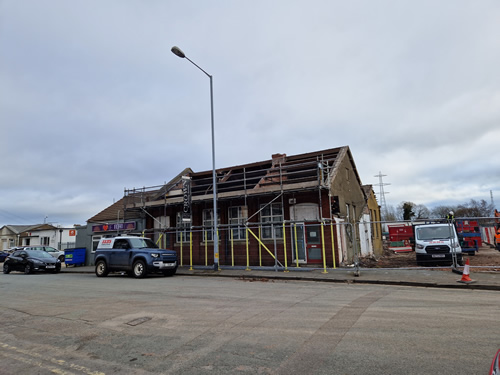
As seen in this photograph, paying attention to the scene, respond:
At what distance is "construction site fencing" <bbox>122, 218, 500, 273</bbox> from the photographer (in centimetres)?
1576

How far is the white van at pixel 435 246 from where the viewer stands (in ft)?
50.8

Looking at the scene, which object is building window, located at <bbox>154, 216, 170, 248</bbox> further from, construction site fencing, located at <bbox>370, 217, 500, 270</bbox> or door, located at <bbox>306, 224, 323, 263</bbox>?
construction site fencing, located at <bbox>370, 217, 500, 270</bbox>

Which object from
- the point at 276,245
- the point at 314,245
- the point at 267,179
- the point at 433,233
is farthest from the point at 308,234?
the point at 433,233

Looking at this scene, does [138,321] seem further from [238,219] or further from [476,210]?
[476,210]

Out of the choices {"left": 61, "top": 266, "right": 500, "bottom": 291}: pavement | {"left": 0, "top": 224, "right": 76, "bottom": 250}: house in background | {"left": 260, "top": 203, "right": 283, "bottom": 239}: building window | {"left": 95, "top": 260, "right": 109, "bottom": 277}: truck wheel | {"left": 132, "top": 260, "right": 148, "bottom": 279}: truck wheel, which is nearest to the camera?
{"left": 61, "top": 266, "right": 500, "bottom": 291}: pavement

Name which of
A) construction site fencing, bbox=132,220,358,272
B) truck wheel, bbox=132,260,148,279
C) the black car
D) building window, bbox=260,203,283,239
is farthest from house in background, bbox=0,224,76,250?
building window, bbox=260,203,283,239

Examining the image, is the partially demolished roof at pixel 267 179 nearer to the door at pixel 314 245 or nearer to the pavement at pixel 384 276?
the door at pixel 314 245

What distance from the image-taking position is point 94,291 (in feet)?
36.4

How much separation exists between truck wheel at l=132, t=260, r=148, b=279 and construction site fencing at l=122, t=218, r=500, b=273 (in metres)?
3.29

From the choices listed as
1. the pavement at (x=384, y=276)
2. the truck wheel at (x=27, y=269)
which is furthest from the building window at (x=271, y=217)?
the truck wheel at (x=27, y=269)

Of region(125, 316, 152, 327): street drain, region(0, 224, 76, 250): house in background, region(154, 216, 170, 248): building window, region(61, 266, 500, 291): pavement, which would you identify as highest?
region(0, 224, 76, 250): house in background

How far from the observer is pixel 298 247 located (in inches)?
694

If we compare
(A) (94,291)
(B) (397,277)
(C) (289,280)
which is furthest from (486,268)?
(A) (94,291)

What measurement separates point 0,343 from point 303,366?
510cm
